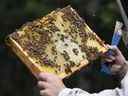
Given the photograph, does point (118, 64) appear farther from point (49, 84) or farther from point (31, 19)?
point (31, 19)

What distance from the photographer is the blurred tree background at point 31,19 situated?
6.09 m

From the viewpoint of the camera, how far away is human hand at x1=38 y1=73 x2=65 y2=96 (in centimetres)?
316

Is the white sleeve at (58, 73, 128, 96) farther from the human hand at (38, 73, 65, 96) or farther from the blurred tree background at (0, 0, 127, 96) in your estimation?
the blurred tree background at (0, 0, 127, 96)

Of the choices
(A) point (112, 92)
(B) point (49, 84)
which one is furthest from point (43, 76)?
(A) point (112, 92)

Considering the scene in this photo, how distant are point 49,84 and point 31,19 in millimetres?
2972

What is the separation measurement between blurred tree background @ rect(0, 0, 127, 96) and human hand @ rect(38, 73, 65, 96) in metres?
2.45

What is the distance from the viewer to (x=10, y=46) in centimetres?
316

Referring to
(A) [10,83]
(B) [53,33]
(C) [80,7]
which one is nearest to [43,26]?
(B) [53,33]

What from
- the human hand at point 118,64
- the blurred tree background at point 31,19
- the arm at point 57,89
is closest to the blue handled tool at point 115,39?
the human hand at point 118,64

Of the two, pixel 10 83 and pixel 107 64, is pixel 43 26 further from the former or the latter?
pixel 10 83

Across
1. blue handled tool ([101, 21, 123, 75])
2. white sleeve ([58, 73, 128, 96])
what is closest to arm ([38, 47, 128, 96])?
white sleeve ([58, 73, 128, 96])

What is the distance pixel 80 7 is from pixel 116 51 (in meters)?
2.88

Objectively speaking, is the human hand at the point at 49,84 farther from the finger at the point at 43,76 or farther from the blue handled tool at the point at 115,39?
the blue handled tool at the point at 115,39

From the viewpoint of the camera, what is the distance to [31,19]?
614cm
